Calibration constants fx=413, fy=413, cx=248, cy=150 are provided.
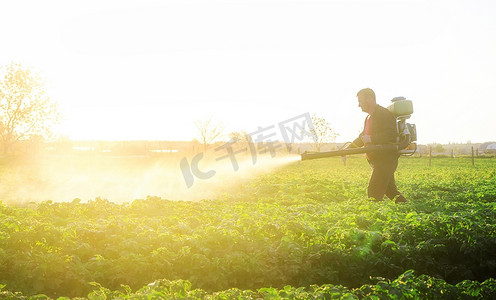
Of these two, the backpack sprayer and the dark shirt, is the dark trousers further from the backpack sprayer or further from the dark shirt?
the backpack sprayer

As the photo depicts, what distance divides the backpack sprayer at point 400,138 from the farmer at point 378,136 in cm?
13

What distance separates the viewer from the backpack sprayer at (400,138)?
8.59 metres

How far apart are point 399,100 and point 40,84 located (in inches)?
1644

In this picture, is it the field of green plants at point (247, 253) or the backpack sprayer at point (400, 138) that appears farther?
the backpack sprayer at point (400, 138)

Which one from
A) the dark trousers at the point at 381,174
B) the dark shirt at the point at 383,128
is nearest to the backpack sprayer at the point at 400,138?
the dark shirt at the point at 383,128

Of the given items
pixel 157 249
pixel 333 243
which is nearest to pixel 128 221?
pixel 157 249

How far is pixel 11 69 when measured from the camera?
4125 centimetres

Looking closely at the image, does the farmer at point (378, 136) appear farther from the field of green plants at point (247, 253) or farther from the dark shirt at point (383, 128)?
the field of green plants at point (247, 253)

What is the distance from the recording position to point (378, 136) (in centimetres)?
858

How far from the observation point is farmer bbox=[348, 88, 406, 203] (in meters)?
8.61

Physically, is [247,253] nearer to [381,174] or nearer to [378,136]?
Result: [381,174]

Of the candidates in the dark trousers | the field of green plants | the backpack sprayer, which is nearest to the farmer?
the dark trousers

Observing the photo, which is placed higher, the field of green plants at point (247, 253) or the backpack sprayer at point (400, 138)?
the backpack sprayer at point (400, 138)

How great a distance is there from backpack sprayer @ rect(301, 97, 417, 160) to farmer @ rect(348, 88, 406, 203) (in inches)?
5.1
